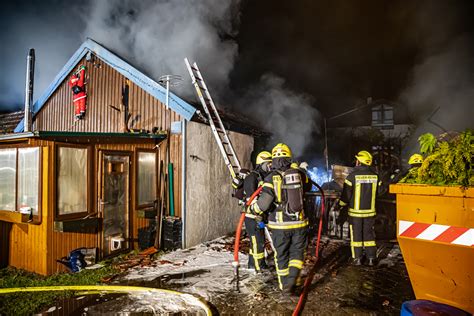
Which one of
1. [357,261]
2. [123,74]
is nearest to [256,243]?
[357,261]

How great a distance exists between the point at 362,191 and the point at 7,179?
24.7ft

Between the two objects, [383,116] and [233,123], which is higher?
[383,116]

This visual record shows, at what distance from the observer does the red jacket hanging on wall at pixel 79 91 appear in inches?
376

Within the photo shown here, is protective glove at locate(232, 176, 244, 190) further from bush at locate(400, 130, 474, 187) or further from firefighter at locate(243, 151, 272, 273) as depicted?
bush at locate(400, 130, 474, 187)

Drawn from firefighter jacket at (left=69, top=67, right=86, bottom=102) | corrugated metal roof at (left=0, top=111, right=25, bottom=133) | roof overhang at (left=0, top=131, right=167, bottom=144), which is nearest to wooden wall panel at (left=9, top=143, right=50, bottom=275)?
roof overhang at (left=0, top=131, right=167, bottom=144)

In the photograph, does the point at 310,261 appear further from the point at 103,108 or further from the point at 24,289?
the point at 103,108

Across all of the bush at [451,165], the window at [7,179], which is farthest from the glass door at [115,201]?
the bush at [451,165]

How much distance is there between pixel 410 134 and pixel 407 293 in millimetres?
21972

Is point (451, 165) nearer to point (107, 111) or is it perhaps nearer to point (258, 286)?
point (258, 286)

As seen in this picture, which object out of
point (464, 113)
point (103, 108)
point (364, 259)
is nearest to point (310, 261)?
point (364, 259)

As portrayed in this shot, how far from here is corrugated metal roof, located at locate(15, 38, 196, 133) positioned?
7.60 metres

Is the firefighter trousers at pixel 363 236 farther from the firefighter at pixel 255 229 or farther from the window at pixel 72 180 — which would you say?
the window at pixel 72 180

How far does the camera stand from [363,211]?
19.7 feet

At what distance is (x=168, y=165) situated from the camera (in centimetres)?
769
